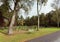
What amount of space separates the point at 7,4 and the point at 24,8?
3.04 metres

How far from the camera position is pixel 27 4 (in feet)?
96.7

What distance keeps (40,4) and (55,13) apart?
125 ft

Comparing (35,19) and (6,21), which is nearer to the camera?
(6,21)

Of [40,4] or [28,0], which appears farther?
[40,4]

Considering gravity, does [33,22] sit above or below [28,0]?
below

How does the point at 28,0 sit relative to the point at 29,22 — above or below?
above

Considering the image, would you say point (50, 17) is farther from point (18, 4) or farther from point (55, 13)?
point (18, 4)

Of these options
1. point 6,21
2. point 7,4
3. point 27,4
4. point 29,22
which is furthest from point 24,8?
point 29,22

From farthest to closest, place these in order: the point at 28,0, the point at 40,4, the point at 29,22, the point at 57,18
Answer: the point at 29,22, the point at 57,18, the point at 40,4, the point at 28,0

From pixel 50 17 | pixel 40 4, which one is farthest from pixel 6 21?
pixel 50 17

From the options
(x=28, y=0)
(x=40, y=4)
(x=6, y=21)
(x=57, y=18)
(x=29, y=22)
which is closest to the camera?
(x=28, y=0)

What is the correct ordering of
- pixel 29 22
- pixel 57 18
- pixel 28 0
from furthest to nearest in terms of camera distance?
pixel 29 22 < pixel 57 18 < pixel 28 0

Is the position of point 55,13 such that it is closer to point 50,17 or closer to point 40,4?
point 50,17

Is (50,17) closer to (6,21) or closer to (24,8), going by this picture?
(6,21)
